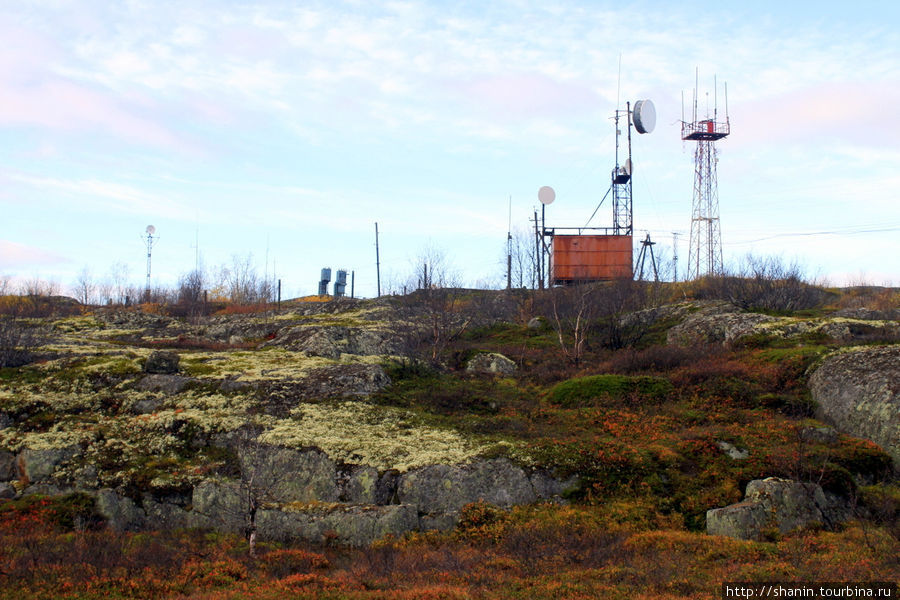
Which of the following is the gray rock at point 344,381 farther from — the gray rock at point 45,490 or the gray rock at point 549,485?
the gray rock at point 549,485

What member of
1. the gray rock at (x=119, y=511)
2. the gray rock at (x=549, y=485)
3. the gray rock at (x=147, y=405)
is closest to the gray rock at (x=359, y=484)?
the gray rock at (x=549, y=485)

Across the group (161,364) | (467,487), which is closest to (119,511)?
(467,487)

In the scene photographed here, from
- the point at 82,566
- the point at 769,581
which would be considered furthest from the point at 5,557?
the point at 769,581

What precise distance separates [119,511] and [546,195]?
47254mm

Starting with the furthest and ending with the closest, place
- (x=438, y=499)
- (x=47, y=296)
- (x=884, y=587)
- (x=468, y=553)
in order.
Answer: (x=47, y=296) < (x=438, y=499) < (x=468, y=553) < (x=884, y=587)

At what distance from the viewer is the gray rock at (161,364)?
2675 cm

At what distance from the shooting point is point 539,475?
18.1 m

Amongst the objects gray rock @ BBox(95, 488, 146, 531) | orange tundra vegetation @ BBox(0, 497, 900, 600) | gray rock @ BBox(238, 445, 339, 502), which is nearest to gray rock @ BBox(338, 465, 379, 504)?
gray rock @ BBox(238, 445, 339, 502)

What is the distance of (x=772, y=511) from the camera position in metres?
15.7

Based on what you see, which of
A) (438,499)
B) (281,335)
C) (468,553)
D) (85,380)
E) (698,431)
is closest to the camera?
(468,553)

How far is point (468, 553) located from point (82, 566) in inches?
306

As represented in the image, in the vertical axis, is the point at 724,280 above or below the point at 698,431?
above

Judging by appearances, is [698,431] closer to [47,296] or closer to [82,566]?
[82,566]

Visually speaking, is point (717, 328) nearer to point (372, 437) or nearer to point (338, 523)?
point (372, 437)
